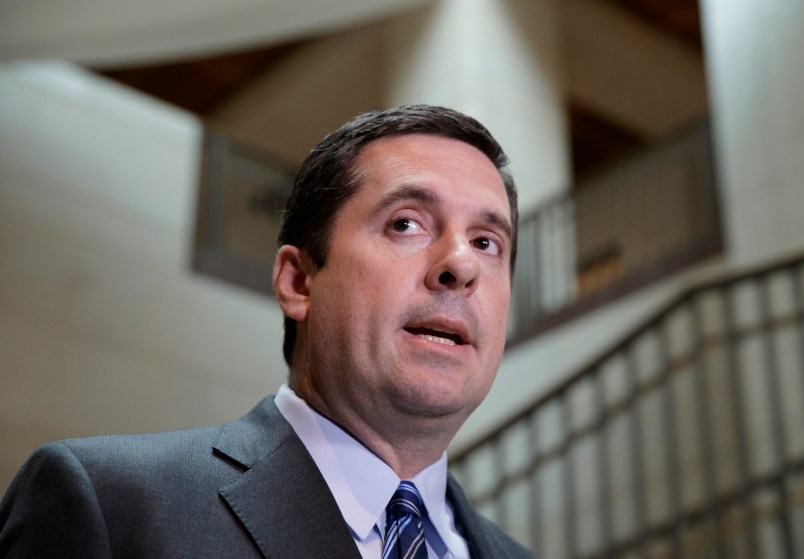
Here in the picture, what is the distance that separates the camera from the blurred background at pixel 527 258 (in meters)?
4.84

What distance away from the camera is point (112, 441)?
4.32 feet

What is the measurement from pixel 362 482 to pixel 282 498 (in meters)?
0.12

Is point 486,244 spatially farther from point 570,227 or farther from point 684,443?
point 570,227

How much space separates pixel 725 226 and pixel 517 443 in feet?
6.15

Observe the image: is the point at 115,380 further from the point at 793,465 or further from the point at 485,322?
the point at 485,322

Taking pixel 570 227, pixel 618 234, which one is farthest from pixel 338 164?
pixel 618 234

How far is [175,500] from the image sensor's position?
4.14ft

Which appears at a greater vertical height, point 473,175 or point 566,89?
point 566,89

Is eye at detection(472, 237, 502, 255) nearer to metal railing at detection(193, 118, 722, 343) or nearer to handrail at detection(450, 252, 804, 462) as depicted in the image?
handrail at detection(450, 252, 804, 462)

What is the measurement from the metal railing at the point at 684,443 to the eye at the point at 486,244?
2823 millimetres

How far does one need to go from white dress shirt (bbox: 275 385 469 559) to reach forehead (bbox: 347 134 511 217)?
12.6 inches

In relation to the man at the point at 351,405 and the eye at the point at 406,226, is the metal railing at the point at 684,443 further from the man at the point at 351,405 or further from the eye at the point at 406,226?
the eye at the point at 406,226

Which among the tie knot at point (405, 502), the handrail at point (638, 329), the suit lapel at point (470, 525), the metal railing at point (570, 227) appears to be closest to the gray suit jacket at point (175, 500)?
the tie knot at point (405, 502)

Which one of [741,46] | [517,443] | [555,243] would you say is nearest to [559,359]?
[517,443]
